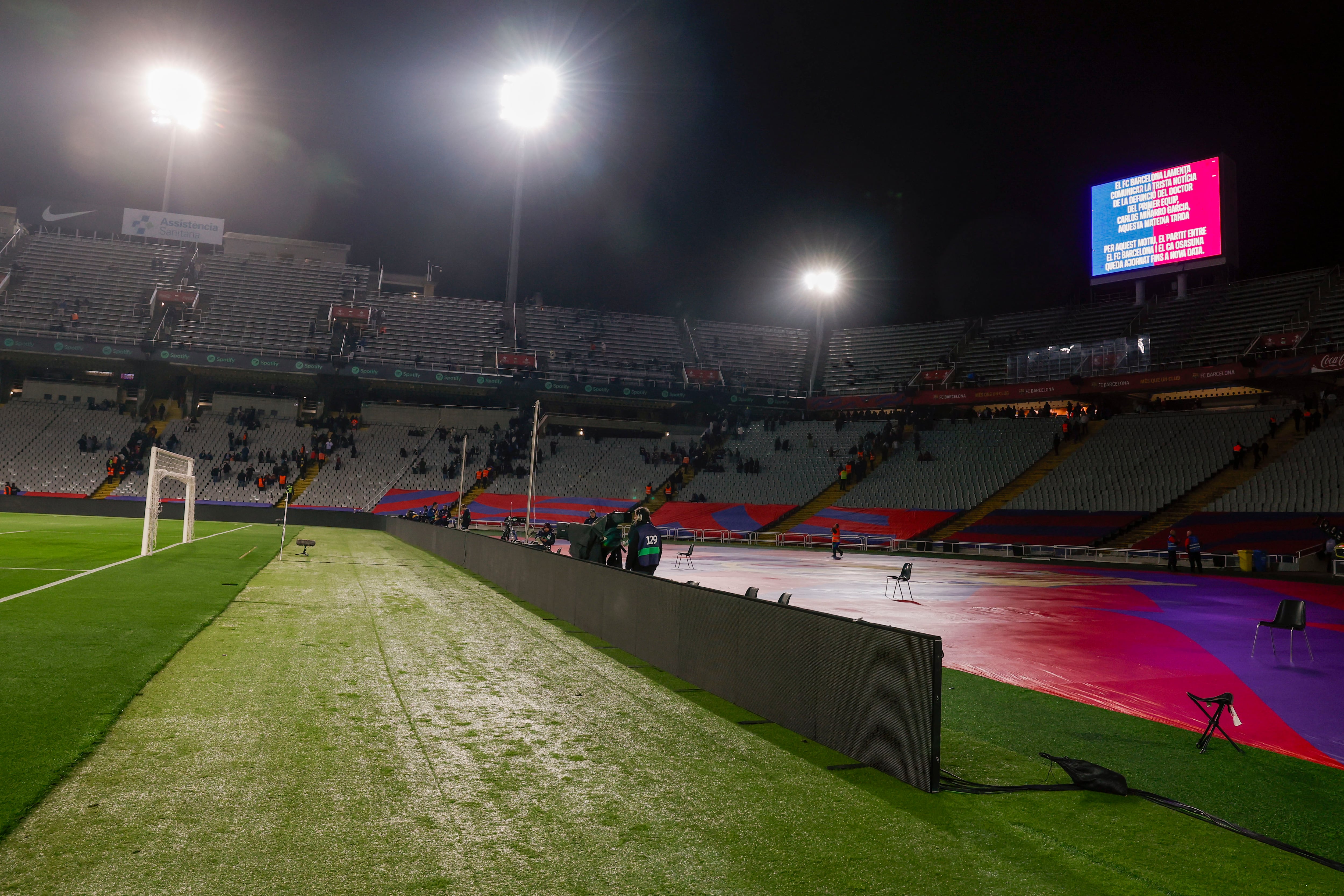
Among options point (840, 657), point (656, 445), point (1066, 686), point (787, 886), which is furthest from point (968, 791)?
point (656, 445)

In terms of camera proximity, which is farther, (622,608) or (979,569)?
(979,569)

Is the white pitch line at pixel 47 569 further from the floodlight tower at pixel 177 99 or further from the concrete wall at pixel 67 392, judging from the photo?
the floodlight tower at pixel 177 99

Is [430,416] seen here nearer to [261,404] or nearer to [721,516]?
[261,404]

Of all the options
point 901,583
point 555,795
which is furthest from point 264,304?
point 555,795

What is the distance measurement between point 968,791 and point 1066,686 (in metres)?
4.01

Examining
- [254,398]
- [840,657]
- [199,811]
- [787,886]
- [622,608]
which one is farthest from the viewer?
[254,398]

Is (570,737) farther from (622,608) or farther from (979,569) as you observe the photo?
(979,569)

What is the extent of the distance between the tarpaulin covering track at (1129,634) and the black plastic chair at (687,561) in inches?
13.9

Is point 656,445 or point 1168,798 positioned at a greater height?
point 656,445

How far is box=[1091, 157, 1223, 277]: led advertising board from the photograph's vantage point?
1532 inches

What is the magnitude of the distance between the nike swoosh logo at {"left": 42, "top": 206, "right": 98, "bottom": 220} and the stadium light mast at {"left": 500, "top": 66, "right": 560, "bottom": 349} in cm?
3618


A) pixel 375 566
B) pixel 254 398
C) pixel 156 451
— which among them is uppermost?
pixel 254 398

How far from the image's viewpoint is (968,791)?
481cm

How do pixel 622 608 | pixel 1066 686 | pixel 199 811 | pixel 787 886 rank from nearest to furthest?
pixel 787 886
pixel 199 811
pixel 1066 686
pixel 622 608
